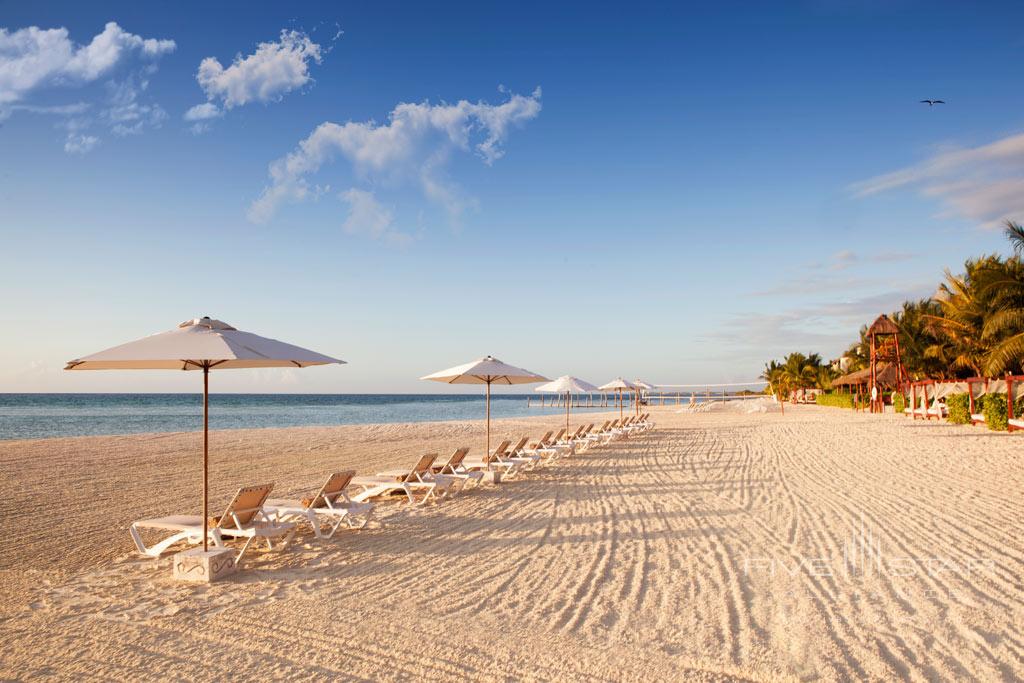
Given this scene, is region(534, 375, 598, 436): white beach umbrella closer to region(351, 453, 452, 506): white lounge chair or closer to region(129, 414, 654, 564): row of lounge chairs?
region(129, 414, 654, 564): row of lounge chairs

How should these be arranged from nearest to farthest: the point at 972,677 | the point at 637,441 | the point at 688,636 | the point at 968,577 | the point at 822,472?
the point at 972,677 < the point at 688,636 < the point at 968,577 < the point at 822,472 < the point at 637,441

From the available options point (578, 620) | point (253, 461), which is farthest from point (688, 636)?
point (253, 461)

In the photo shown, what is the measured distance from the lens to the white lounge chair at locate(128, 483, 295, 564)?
18.1 feet

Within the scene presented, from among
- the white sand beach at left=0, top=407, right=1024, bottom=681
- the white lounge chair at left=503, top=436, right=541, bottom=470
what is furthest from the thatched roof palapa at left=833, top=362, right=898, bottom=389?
the white lounge chair at left=503, top=436, right=541, bottom=470

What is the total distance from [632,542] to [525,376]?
5.89 meters

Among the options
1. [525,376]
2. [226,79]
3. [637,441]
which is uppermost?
[226,79]

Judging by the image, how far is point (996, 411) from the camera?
56.7 ft

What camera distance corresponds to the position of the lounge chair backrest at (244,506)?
5.57 metres

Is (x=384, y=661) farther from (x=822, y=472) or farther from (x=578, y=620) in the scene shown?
(x=822, y=472)

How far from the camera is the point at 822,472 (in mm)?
10719

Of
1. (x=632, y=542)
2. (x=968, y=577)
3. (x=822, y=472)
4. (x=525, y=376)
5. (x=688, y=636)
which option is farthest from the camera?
(x=525, y=376)

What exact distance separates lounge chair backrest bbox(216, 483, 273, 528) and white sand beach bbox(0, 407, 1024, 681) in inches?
14.0

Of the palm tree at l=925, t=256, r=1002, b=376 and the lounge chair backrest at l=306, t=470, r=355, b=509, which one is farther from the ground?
the palm tree at l=925, t=256, r=1002, b=376

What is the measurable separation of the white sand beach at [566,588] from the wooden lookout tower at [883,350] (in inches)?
929
